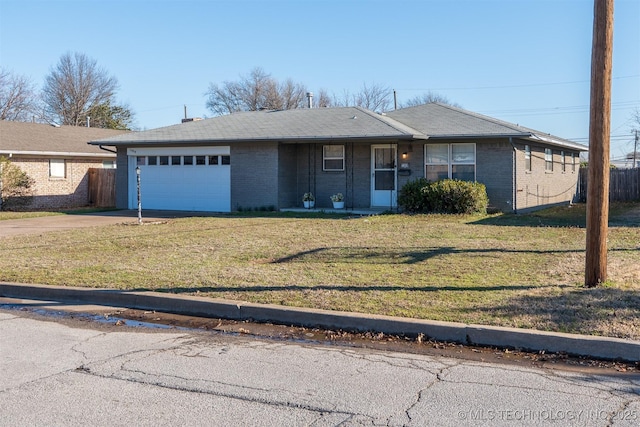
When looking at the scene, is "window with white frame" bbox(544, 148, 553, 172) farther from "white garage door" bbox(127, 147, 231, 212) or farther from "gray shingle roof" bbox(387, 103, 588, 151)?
"white garage door" bbox(127, 147, 231, 212)

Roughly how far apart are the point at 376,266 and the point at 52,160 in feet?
75.0

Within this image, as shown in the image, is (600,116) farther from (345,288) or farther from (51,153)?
(51,153)

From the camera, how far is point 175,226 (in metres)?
18.2

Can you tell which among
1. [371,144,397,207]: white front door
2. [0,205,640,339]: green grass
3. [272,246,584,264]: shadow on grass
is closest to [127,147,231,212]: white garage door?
[371,144,397,207]: white front door

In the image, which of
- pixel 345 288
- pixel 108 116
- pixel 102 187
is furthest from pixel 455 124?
pixel 108 116

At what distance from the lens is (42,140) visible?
29844 millimetres

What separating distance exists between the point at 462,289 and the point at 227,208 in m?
16.7

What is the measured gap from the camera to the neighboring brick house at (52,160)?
28.0 m

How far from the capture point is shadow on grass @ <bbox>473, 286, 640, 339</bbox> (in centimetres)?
690

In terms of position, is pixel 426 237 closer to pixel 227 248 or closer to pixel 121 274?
pixel 227 248

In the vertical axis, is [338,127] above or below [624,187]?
above

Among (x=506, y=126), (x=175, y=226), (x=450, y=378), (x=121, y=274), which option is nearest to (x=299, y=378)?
(x=450, y=378)

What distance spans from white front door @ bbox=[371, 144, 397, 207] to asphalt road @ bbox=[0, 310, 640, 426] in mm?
16334

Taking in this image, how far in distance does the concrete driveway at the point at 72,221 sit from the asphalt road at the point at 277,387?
11.7 m
